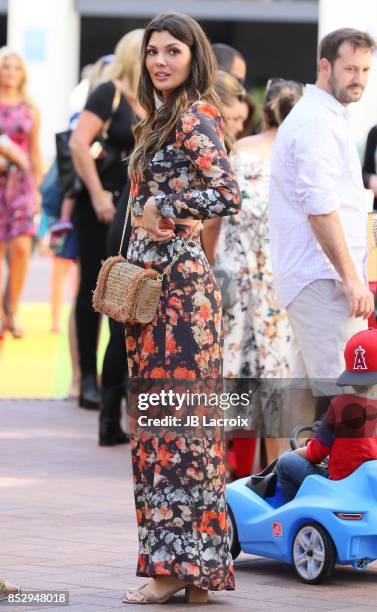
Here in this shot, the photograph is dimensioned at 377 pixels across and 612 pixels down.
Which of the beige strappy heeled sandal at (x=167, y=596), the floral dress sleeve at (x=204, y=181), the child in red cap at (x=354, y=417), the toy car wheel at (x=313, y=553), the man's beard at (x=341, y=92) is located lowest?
the beige strappy heeled sandal at (x=167, y=596)

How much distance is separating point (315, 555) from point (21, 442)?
427cm

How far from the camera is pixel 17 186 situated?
14.8m

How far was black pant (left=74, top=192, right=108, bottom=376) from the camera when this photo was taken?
10867 millimetres

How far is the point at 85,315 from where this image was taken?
11.1 metres

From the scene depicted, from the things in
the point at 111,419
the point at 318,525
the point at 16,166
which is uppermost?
the point at 16,166

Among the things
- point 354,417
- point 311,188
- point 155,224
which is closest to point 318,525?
point 354,417

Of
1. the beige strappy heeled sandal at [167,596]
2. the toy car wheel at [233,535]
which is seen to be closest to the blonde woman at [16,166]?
the toy car wheel at [233,535]

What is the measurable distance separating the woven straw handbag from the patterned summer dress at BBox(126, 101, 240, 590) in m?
0.04

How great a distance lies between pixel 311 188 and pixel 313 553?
5.07 ft

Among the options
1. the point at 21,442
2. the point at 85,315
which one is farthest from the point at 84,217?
the point at 21,442

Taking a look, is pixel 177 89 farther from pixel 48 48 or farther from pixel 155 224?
pixel 48 48

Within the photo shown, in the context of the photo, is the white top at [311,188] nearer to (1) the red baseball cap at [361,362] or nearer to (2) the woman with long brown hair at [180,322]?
(1) the red baseball cap at [361,362]

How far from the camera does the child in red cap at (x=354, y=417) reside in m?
5.75

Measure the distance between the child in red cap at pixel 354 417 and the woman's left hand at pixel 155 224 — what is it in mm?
867
